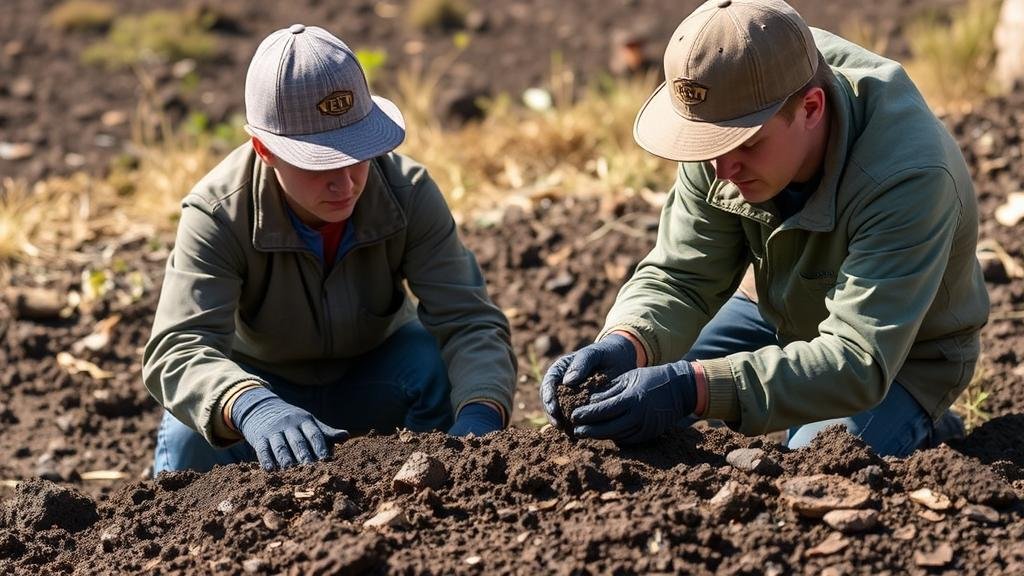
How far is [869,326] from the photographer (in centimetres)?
311

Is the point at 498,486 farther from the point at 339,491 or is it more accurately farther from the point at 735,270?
the point at 735,270

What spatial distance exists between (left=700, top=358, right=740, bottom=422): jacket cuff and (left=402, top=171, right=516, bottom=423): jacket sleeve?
787 mm

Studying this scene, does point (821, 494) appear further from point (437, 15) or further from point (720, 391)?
point (437, 15)

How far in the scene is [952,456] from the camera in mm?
3064

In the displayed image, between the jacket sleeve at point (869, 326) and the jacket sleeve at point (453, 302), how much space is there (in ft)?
2.73

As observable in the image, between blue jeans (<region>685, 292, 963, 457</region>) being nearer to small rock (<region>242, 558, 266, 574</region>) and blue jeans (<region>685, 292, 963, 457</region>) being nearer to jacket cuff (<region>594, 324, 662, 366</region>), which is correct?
jacket cuff (<region>594, 324, 662, 366</region>)

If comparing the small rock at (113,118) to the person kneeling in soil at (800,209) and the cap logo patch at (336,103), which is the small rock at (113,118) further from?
the person kneeling in soil at (800,209)

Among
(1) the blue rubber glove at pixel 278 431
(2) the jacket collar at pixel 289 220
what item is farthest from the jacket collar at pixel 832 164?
(1) the blue rubber glove at pixel 278 431

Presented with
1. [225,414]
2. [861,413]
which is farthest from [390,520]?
[861,413]

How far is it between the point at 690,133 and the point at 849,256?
507 millimetres

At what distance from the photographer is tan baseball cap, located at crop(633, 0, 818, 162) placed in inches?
116

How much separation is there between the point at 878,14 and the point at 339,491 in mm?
6260

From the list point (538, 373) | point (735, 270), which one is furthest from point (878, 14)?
point (735, 270)

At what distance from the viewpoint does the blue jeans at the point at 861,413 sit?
371 cm
